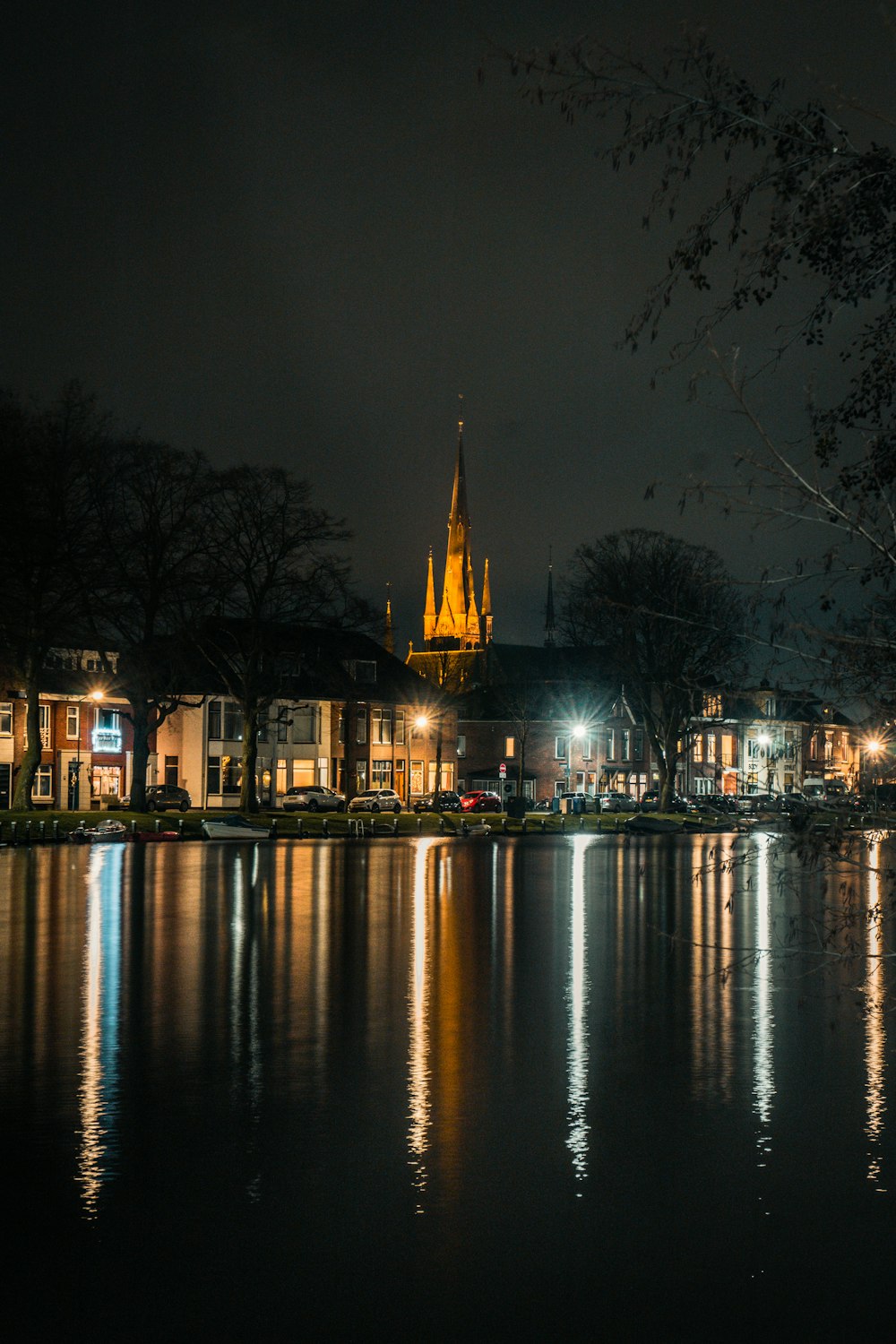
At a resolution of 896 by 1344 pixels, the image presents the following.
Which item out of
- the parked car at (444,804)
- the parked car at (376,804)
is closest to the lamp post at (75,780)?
the parked car at (376,804)

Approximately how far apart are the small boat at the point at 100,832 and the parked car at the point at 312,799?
2836 cm

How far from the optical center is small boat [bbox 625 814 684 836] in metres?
74.9

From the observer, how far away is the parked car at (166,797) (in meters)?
81.6

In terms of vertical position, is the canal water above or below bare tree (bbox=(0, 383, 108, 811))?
below

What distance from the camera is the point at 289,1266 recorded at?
328 inches

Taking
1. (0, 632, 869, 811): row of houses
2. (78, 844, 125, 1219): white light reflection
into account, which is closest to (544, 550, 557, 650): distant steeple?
(0, 632, 869, 811): row of houses

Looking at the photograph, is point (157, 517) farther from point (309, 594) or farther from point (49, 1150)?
point (49, 1150)

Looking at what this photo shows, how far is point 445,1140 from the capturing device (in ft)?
36.4

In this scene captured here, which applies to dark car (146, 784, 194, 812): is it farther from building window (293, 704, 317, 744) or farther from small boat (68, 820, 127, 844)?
small boat (68, 820, 127, 844)

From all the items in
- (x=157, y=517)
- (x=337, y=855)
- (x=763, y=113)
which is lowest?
(x=337, y=855)

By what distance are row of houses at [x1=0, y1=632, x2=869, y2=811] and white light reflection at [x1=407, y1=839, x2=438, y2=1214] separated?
136ft

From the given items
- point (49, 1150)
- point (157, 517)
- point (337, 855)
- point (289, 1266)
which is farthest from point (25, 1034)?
point (157, 517)

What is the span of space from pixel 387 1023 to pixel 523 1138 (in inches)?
199

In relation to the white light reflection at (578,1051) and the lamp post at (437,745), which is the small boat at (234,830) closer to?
the lamp post at (437,745)
